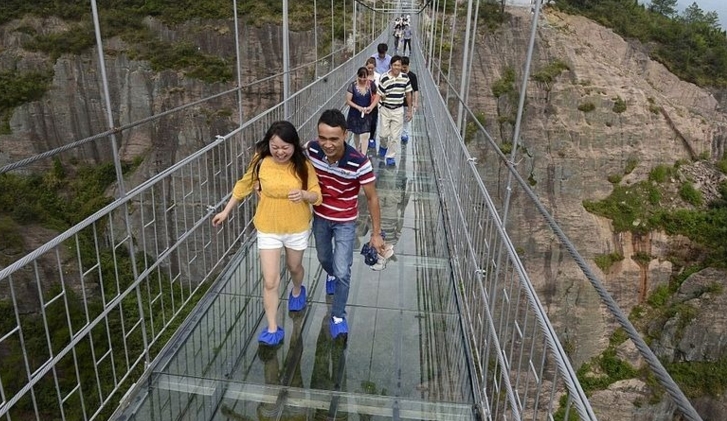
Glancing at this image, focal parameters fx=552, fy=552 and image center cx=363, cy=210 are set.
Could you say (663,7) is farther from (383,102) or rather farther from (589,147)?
(383,102)

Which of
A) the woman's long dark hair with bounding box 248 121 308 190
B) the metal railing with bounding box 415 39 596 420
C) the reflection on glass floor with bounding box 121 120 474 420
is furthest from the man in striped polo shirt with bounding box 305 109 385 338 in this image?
the metal railing with bounding box 415 39 596 420

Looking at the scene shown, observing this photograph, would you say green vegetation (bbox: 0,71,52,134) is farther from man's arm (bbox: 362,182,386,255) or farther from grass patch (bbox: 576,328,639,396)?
man's arm (bbox: 362,182,386,255)

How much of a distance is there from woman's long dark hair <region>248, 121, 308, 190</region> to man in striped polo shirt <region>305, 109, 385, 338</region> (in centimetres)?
11

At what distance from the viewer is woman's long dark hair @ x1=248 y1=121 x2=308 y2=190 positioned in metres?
2.32

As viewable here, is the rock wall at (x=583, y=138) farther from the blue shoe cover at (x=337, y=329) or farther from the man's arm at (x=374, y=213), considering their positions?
the man's arm at (x=374, y=213)

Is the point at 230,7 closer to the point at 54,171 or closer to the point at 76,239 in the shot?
the point at 54,171

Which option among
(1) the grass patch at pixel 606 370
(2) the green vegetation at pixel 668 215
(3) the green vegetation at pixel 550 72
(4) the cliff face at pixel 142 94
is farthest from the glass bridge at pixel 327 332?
(3) the green vegetation at pixel 550 72

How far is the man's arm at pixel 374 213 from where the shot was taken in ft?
8.14

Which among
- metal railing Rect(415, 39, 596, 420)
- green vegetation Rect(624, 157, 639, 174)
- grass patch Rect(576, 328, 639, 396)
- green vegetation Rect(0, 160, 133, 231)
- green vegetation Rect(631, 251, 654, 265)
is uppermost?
metal railing Rect(415, 39, 596, 420)

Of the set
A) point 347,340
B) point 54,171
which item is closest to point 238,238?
point 347,340

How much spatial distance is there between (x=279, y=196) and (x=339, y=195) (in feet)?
0.94

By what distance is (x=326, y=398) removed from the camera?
7.84 feet

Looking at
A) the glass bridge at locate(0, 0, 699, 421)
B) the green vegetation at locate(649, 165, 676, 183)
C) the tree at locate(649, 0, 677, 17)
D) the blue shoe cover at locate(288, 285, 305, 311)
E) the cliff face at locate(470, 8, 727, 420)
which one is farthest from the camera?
the tree at locate(649, 0, 677, 17)

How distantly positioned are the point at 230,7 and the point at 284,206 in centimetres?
2705
